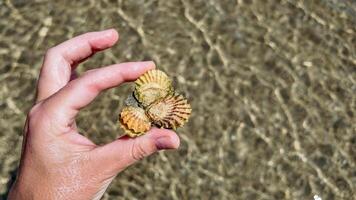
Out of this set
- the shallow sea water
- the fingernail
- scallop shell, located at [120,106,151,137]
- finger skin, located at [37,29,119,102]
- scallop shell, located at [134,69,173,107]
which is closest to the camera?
the fingernail

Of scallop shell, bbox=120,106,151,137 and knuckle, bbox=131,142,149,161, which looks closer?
knuckle, bbox=131,142,149,161

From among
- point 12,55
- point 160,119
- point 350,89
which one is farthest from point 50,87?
point 350,89

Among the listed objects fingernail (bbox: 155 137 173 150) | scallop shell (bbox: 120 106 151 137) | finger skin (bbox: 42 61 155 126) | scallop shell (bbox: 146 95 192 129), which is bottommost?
scallop shell (bbox: 146 95 192 129)

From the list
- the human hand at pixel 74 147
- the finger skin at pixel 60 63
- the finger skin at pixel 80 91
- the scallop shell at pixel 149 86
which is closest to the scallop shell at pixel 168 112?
the scallop shell at pixel 149 86

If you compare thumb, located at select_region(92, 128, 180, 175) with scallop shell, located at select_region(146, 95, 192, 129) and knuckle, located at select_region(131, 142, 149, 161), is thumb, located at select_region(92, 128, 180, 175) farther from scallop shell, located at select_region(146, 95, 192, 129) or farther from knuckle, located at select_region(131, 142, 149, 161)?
scallop shell, located at select_region(146, 95, 192, 129)

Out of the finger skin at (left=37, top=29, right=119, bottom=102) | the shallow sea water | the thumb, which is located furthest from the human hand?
the shallow sea water

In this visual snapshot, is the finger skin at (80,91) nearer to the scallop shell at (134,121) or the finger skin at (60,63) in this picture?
the scallop shell at (134,121)

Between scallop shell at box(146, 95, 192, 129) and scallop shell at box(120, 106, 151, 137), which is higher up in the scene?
scallop shell at box(120, 106, 151, 137)
